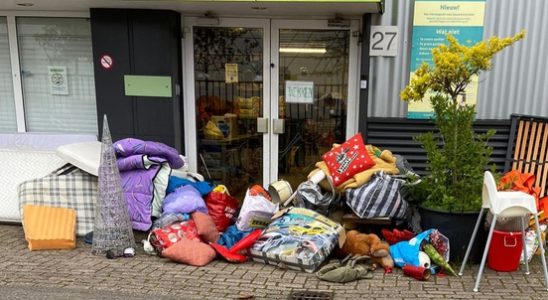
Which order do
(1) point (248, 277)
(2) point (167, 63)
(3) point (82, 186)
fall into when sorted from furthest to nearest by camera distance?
1. (2) point (167, 63)
2. (3) point (82, 186)
3. (1) point (248, 277)

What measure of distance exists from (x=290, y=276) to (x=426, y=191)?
Result: 162cm

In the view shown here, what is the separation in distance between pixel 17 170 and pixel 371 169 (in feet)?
13.7

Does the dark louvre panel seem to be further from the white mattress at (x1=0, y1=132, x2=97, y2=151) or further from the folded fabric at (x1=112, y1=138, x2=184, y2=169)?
the white mattress at (x1=0, y1=132, x2=97, y2=151)

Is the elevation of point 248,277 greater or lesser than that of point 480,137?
lesser

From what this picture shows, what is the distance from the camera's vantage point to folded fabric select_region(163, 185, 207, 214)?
4578 millimetres

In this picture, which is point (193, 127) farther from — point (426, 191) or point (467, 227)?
point (467, 227)

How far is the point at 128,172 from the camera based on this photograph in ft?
15.6

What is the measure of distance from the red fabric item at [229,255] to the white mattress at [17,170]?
90.4 inches

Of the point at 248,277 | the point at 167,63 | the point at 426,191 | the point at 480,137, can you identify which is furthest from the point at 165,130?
the point at 480,137

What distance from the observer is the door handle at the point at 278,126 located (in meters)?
5.66

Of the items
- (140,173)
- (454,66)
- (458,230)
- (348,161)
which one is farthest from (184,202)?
(454,66)

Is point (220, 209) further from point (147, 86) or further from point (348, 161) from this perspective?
point (147, 86)

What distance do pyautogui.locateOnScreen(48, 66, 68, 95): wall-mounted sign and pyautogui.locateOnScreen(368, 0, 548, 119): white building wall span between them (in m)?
4.16

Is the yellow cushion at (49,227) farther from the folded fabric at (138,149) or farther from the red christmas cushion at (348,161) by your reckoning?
the red christmas cushion at (348,161)
